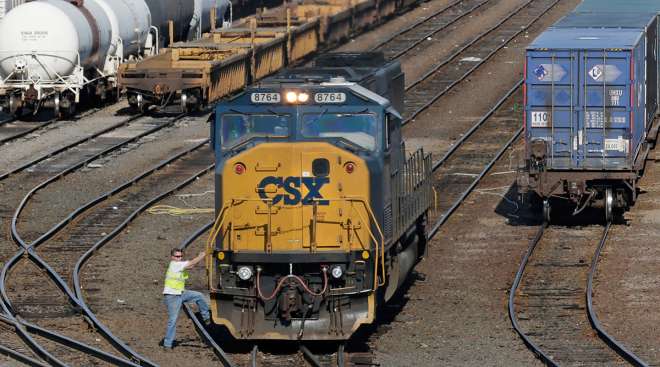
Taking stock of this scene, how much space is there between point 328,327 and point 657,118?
15.9 meters

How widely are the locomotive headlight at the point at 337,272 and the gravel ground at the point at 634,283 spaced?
3.71 meters

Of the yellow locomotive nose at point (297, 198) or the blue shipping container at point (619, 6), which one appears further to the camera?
the blue shipping container at point (619, 6)

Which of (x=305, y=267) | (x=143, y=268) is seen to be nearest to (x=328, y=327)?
(x=305, y=267)

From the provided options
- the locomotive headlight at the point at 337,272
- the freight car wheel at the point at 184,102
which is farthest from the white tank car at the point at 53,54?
the locomotive headlight at the point at 337,272

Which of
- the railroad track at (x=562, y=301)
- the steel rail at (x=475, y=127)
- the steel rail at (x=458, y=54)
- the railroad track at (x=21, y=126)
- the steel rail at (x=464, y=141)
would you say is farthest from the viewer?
the steel rail at (x=458, y=54)

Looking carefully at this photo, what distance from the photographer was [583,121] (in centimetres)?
2475

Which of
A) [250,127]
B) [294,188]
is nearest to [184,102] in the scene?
[250,127]

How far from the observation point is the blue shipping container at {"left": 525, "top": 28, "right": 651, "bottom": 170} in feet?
80.3

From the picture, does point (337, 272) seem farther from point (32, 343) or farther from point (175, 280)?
point (32, 343)

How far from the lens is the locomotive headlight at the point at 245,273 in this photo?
17.1m

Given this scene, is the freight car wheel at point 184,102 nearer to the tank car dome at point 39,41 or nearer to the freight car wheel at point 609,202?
the tank car dome at point 39,41

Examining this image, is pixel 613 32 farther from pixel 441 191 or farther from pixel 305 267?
pixel 305 267

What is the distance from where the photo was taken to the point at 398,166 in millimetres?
18969

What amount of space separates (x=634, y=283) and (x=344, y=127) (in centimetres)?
597
